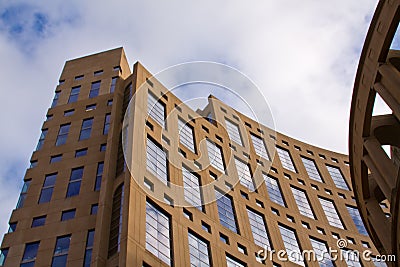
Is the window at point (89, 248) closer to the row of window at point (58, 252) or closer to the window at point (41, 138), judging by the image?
the row of window at point (58, 252)

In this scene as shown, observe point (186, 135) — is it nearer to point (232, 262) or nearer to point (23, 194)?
point (232, 262)

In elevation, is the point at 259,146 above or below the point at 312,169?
above

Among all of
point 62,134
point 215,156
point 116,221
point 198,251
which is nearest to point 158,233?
point 116,221

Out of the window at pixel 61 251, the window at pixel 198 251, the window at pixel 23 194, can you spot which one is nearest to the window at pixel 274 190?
the window at pixel 198 251

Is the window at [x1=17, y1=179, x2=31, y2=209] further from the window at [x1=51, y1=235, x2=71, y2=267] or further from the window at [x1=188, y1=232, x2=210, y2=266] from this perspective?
the window at [x1=188, y1=232, x2=210, y2=266]

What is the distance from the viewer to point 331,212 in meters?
53.2

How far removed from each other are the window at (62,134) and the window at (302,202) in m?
26.4

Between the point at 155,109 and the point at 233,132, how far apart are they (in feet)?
53.0

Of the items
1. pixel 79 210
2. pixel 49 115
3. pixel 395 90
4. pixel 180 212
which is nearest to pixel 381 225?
pixel 395 90

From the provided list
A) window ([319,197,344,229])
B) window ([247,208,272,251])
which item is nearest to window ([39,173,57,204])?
window ([247,208,272,251])

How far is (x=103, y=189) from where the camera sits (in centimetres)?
3219

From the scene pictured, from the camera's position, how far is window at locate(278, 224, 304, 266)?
136 feet

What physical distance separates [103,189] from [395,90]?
2050cm
